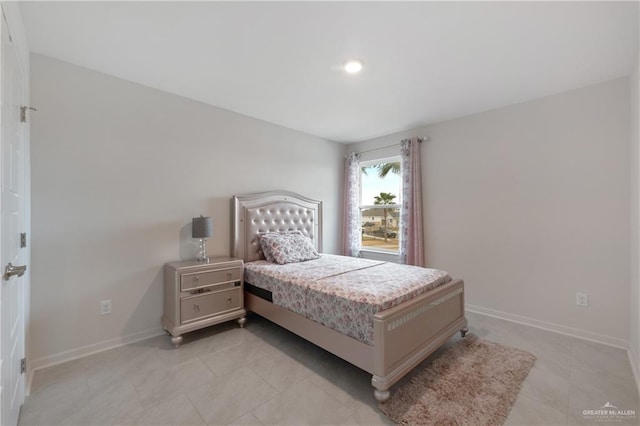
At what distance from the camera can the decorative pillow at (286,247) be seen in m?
3.20

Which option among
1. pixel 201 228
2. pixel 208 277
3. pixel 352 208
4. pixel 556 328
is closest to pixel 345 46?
pixel 201 228

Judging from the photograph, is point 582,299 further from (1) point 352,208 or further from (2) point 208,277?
(2) point 208,277

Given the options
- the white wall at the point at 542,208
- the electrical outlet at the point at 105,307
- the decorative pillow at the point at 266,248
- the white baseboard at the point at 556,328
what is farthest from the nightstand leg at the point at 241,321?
the white baseboard at the point at 556,328

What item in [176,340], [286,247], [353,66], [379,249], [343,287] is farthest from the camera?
[379,249]

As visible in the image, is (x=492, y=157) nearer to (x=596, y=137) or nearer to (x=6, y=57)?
(x=596, y=137)

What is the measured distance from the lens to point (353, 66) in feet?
7.46

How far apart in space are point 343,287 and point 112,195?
7.28 ft

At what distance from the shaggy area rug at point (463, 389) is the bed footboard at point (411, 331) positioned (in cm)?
14

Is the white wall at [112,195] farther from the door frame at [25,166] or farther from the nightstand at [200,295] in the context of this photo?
the nightstand at [200,295]

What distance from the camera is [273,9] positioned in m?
1.68

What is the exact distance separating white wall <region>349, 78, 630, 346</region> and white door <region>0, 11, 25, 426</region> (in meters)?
3.90

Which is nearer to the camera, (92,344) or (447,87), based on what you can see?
(92,344)

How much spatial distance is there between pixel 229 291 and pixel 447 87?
298cm

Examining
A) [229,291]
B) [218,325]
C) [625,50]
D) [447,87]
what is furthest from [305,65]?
[218,325]
